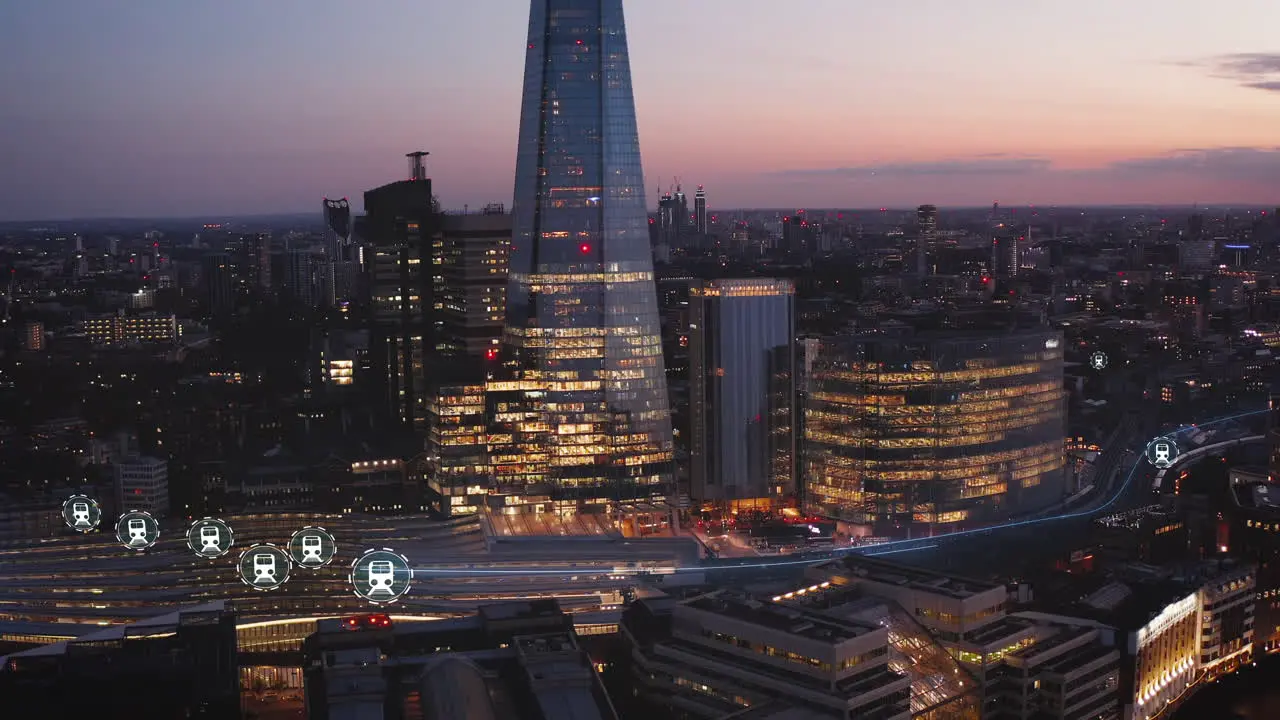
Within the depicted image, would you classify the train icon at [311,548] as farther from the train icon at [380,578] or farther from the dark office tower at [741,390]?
the dark office tower at [741,390]

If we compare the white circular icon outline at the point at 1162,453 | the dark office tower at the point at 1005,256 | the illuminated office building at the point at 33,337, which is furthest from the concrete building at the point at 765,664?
the dark office tower at the point at 1005,256

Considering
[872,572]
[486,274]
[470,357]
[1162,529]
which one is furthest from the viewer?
[486,274]

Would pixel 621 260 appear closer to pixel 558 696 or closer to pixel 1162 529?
pixel 1162 529

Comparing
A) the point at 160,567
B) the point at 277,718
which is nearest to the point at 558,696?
the point at 277,718

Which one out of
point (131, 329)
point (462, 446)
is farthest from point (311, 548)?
point (131, 329)

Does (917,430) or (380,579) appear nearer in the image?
(380,579)

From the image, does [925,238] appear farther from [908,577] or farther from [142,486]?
[908,577]
